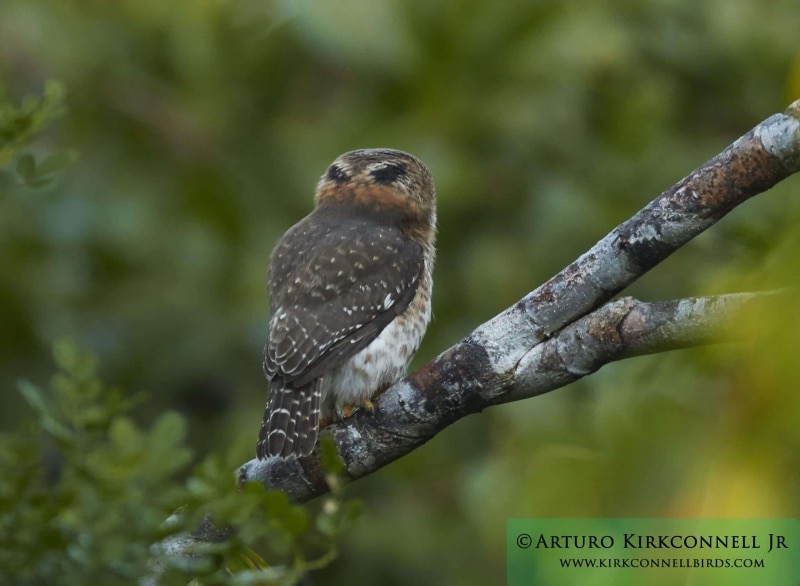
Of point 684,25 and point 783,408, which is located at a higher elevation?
point 684,25

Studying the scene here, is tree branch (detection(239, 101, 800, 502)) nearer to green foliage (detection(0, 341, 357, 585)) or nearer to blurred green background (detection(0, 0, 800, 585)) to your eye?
green foliage (detection(0, 341, 357, 585))

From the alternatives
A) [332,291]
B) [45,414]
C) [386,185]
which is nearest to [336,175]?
[386,185]

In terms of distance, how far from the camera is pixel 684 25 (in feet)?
21.8

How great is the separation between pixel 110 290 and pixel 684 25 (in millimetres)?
3408

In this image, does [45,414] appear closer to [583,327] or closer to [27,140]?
[27,140]

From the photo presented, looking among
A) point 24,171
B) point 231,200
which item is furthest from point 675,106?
point 24,171

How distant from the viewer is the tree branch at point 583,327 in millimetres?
2496

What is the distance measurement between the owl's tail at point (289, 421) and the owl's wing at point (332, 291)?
0.04 metres

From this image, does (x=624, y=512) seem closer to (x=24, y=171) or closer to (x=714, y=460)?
(x=714, y=460)

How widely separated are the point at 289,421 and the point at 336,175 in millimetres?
1380

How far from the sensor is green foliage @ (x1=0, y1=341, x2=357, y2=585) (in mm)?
1615

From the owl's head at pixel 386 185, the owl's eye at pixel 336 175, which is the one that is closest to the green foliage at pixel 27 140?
the owl's head at pixel 386 185

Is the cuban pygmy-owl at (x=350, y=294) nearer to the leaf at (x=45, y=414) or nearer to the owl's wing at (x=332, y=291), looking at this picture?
the owl's wing at (x=332, y=291)

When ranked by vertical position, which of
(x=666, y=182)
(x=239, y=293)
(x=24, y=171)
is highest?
(x=666, y=182)
